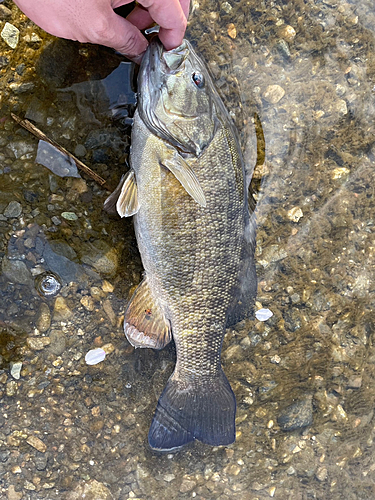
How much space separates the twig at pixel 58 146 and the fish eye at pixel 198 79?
3.10 ft

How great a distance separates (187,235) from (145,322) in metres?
0.73

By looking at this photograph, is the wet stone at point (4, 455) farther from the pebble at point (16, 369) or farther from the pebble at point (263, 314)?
the pebble at point (263, 314)

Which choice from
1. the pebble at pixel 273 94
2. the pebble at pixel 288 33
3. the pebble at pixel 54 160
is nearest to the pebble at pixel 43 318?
the pebble at pixel 54 160

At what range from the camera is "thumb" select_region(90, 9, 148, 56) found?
2105 millimetres

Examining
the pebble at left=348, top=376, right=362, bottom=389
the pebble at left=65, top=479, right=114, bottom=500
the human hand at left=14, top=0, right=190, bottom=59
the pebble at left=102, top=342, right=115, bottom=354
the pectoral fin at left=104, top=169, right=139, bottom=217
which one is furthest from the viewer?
the pebble at left=348, top=376, right=362, bottom=389

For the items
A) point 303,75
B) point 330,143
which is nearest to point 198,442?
point 330,143

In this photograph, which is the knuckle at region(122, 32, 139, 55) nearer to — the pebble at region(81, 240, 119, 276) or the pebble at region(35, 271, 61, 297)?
the pebble at region(81, 240, 119, 276)

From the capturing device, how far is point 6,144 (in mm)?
2584

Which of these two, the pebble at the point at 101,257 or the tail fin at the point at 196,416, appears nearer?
the tail fin at the point at 196,416

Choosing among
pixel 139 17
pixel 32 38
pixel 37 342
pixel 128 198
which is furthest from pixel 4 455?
pixel 139 17

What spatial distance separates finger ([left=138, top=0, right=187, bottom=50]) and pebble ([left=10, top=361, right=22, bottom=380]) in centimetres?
237

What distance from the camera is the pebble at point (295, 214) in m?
3.06

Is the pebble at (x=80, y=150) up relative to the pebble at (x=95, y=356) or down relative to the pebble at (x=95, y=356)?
up

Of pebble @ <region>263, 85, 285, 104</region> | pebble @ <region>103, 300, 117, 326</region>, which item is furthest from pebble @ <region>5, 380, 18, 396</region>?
pebble @ <region>263, 85, 285, 104</region>
